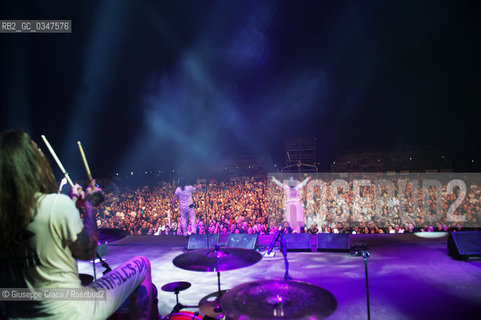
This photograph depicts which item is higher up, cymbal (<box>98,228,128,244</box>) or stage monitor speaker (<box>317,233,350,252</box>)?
cymbal (<box>98,228,128,244</box>)

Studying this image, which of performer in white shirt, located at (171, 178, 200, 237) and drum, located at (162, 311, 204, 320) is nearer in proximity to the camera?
drum, located at (162, 311, 204, 320)

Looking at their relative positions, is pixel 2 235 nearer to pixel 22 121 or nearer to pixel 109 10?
pixel 109 10

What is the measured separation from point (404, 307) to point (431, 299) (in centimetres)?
44

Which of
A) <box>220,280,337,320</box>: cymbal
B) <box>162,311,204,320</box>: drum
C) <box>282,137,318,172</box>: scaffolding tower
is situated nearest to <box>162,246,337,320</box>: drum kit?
<box>220,280,337,320</box>: cymbal

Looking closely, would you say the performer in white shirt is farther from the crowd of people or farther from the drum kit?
the drum kit

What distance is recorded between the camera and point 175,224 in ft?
27.5

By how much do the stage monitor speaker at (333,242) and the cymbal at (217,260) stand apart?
3.12 metres

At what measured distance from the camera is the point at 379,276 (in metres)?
3.92

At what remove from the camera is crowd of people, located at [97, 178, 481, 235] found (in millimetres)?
6902

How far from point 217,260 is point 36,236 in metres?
1.47

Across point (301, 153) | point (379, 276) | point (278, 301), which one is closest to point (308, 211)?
point (379, 276)

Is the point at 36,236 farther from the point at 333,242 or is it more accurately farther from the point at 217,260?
the point at 333,242

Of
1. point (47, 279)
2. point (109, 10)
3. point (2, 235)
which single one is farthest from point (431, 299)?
point (109, 10)

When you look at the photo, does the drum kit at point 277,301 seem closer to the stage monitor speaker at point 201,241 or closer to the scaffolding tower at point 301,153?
the stage monitor speaker at point 201,241
